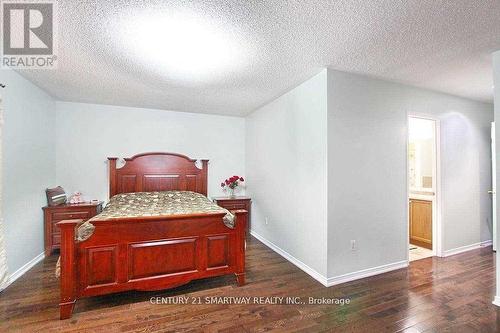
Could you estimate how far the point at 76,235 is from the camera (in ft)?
6.70

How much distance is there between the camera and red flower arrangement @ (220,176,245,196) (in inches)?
181

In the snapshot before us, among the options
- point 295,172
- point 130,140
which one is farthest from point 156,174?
point 295,172

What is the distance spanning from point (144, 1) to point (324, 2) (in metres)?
1.18

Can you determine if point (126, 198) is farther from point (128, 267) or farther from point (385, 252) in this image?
point (385, 252)

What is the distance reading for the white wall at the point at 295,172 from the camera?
2639mm

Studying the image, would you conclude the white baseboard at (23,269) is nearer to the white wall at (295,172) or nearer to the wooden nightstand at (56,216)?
the wooden nightstand at (56,216)

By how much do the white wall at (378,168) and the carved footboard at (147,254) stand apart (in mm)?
1187

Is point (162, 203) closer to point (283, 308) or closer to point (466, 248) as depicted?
point (283, 308)

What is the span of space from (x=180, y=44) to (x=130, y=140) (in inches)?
107

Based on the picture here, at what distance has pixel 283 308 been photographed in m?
2.11

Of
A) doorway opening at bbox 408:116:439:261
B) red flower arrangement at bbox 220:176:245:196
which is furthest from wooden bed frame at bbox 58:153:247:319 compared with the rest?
doorway opening at bbox 408:116:439:261

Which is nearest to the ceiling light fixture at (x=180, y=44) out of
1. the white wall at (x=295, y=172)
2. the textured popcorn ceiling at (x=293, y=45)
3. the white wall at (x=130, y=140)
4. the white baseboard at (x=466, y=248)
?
the textured popcorn ceiling at (x=293, y=45)

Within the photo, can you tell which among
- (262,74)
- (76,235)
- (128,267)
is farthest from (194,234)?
(262,74)

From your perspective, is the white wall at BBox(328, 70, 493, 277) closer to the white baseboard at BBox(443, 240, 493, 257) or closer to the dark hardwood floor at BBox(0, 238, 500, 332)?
the white baseboard at BBox(443, 240, 493, 257)
